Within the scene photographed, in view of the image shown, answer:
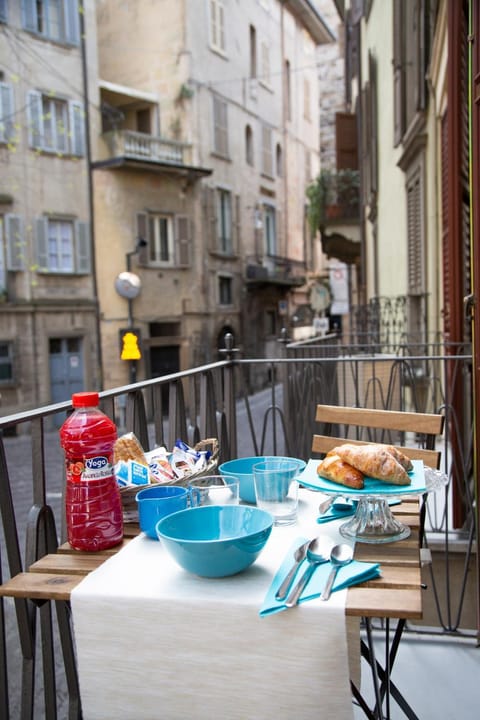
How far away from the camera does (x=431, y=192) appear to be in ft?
24.4

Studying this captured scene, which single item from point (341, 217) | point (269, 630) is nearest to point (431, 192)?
point (269, 630)

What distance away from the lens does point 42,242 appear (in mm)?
18625

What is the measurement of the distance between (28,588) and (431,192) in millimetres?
6812

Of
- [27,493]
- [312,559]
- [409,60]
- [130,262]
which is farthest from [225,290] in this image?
[312,559]

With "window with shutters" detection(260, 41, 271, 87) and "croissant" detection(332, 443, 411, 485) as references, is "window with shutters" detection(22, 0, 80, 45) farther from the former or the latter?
"croissant" detection(332, 443, 411, 485)

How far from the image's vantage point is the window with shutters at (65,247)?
61.9ft

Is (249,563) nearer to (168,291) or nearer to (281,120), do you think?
(168,291)

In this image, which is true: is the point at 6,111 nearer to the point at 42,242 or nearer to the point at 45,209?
the point at 45,209

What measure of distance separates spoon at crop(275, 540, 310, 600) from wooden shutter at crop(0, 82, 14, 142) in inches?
718

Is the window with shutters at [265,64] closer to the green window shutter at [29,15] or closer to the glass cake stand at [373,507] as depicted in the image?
the green window shutter at [29,15]

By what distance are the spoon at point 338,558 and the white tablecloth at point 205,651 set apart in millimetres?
30

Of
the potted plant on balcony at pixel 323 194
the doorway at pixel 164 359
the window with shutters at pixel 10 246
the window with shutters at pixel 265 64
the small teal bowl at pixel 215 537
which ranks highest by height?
the window with shutters at pixel 265 64

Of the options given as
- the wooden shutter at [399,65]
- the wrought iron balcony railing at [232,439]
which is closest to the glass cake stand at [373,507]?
the wrought iron balcony railing at [232,439]

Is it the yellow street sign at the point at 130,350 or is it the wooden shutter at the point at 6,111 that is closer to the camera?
the yellow street sign at the point at 130,350
